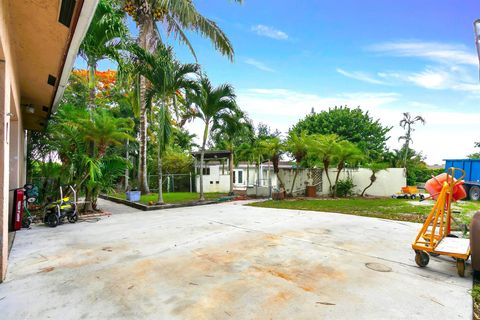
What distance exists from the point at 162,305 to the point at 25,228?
5637 mm

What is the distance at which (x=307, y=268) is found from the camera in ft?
11.6

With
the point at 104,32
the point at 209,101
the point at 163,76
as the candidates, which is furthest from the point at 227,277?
the point at 209,101

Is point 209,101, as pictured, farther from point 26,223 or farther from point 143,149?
point 26,223

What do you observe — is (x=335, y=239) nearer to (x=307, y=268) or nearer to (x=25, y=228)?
(x=307, y=268)

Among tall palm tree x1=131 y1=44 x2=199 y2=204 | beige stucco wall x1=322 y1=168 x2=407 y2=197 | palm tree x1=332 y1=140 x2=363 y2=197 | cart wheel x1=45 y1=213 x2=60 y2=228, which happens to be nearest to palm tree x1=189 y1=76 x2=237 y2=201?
tall palm tree x1=131 y1=44 x2=199 y2=204

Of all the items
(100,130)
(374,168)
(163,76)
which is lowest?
(374,168)

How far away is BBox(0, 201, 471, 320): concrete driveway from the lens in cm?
246

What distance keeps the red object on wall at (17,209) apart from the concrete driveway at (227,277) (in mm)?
454

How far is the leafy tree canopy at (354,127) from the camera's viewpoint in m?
24.8

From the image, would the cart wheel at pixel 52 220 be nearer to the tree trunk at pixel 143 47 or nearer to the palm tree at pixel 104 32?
the palm tree at pixel 104 32

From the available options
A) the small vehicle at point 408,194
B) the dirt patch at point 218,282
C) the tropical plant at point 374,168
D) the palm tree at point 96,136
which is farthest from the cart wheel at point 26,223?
the small vehicle at point 408,194

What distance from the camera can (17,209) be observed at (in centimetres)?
580

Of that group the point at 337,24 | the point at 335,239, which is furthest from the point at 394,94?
the point at 335,239

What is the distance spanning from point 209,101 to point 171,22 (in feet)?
16.9
